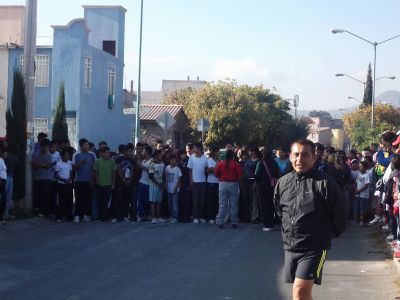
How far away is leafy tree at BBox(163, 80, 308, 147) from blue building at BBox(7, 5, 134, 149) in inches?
635

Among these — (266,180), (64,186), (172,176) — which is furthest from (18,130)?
(266,180)

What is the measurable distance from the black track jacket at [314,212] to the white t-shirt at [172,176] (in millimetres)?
11009

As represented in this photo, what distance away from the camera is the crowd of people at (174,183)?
1675cm

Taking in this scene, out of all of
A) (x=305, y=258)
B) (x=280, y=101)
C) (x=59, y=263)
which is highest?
(x=280, y=101)

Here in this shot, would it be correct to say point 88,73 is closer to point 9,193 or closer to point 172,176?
point 172,176

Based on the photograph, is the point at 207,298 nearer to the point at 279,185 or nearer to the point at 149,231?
the point at 279,185

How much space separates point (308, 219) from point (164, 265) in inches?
190

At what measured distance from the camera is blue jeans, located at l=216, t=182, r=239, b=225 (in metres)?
16.7

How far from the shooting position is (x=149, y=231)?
1548 centimetres

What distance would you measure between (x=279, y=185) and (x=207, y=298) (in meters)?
2.33

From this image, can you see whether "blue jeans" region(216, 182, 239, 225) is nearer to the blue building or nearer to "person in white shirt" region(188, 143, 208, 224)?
"person in white shirt" region(188, 143, 208, 224)

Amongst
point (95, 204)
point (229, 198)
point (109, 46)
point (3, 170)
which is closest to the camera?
point (3, 170)

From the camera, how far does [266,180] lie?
1652 cm

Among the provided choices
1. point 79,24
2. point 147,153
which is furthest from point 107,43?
point 147,153
